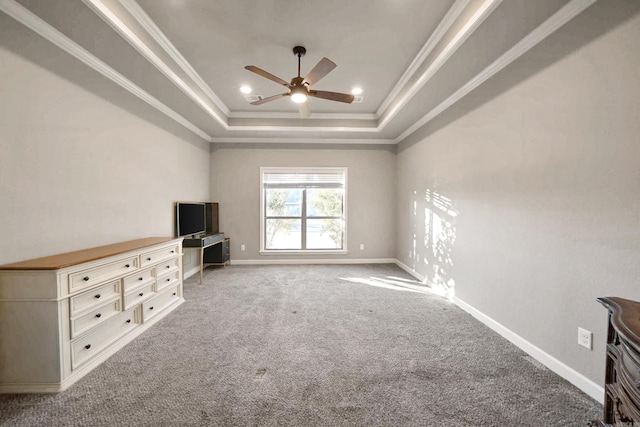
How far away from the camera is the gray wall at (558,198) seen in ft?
4.99

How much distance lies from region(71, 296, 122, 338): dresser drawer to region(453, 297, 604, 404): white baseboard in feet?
11.7

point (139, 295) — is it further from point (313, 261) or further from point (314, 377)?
point (313, 261)

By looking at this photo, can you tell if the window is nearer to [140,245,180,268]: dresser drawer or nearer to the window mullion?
the window mullion

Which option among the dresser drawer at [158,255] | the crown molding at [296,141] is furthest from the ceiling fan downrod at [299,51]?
the dresser drawer at [158,255]

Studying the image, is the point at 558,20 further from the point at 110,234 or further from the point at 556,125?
the point at 110,234

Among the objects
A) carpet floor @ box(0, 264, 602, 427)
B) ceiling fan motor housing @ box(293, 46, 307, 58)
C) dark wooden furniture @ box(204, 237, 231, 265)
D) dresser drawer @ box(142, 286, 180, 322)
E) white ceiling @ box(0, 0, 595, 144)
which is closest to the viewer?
carpet floor @ box(0, 264, 602, 427)

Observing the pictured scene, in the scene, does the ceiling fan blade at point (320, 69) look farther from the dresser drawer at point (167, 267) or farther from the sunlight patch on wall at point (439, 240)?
the dresser drawer at point (167, 267)

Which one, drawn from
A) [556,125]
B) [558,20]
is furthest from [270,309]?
[558,20]

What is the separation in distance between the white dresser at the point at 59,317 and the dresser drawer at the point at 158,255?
0.84ft

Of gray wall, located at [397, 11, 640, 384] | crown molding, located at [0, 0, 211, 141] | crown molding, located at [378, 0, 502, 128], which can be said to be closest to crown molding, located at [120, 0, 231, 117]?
crown molding, located at [0, 0, 211, 141]

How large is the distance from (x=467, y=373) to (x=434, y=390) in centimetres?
37

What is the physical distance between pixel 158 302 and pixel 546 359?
3.66m

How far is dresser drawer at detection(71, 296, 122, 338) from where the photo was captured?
1.82m

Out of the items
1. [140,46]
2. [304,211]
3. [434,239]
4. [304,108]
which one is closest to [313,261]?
[304,211]
